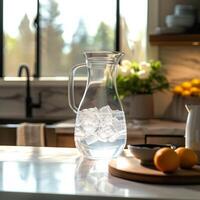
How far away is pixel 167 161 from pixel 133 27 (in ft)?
9.17

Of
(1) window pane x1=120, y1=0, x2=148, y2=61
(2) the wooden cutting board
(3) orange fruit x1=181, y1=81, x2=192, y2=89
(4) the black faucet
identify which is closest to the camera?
(2) the wooden cutting board

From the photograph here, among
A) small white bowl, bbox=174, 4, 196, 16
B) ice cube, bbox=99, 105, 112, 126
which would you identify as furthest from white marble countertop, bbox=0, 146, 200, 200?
small white bowl, bbox=174, 4, 196, 16

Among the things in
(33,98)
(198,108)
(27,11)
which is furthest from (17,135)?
(198,108)

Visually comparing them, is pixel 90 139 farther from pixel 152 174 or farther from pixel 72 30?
pixel 72 30

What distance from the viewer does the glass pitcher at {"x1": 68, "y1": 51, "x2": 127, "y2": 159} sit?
5.53ft

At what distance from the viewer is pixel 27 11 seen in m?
4.20

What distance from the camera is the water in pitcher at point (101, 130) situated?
66.1 inches

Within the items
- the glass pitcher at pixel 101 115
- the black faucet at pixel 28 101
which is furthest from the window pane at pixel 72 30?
the glass pitcher at pixel 101 115

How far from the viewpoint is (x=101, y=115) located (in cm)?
169

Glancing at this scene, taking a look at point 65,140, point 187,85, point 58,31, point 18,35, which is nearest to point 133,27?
point 58,31

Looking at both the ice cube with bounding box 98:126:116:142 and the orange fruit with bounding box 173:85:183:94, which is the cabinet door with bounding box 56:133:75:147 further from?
the ice cube with bounding box 98:126:116:142

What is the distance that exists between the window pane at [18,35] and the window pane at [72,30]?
11cm

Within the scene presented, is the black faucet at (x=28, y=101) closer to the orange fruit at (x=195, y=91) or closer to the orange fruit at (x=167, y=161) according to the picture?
the orange fruit at (x=195, y=91)

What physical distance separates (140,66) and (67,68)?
0.78m
